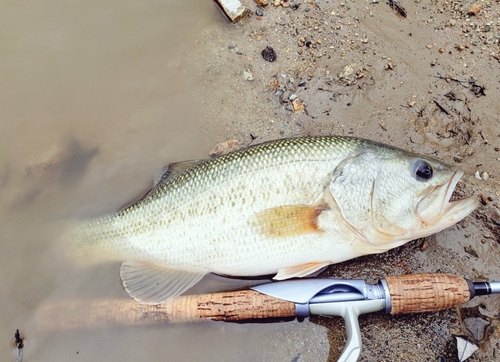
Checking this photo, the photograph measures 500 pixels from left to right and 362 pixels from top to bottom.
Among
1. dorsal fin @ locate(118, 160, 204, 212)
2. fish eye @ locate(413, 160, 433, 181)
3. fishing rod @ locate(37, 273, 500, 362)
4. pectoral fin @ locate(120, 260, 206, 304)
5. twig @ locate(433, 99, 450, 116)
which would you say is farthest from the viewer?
twig @ locate(433, 99, 450, 116)

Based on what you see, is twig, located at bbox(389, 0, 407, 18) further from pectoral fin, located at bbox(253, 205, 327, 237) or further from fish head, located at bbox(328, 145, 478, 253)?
pectoral fin, located at bbox(253, 205, 327, 237)

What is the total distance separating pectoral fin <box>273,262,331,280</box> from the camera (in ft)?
9.50

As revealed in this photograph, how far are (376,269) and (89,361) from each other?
2.34 m

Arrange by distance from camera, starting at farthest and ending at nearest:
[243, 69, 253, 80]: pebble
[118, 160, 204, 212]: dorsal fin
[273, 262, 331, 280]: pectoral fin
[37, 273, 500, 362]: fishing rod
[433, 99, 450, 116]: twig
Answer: [243, 69, 253, 80]: pebble < [433, 99, 450, 116]: twig < [118, 160, 204, 212]: dorsal fin < [273, 262, 331, 280]: pectoral fin < [37, 273, 500, 362]: fishing rod

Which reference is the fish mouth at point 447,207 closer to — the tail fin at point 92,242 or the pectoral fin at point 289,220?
the pectoral fin at point 289,220

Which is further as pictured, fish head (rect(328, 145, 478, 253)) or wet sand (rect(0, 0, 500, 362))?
wet sand (rect(0, 0, 500, 362))

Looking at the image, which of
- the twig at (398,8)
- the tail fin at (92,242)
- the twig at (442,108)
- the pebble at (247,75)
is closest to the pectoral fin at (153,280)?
the tail fin at (92,242)

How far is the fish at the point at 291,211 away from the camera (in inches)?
108

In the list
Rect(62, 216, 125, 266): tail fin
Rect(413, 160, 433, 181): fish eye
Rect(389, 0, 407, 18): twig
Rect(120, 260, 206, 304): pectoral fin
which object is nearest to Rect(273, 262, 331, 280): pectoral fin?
Rect(120, 260, 206, 304): pectoral fin

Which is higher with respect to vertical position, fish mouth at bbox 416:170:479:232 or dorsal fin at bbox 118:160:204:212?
fish mouth at bbox 416:170:479:232

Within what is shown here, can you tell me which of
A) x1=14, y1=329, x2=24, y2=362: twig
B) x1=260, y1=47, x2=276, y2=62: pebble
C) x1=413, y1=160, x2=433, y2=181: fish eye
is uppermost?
x1=260, y1=47, x2=276, y2=62: pebble

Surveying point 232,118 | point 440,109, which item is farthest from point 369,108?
point 232,118

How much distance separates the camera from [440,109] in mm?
3441

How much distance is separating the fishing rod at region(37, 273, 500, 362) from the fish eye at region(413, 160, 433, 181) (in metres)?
0.69
